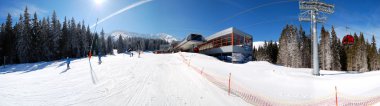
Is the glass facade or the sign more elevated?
the glass facade

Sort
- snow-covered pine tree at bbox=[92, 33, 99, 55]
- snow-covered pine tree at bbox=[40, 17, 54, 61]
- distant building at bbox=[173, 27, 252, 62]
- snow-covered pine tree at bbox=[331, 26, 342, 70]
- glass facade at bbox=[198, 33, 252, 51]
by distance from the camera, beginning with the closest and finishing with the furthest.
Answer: distant building at bbox=[173, 27, 252, 62] → glass facade at bbox=[198, 33, 252, 51] → snow-covered pine tree at bbox=[331, 26, 342, 70] → snow-covered pine tree at bbox=[40, 17, 54, 61] → snow-covered pine tree at bbox=[92, 33, 99, 55]

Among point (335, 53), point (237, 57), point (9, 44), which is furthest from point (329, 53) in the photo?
point (9, 44)

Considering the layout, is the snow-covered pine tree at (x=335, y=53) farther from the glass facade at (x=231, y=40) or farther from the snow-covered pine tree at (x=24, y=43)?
the snow-covered pine tree at (x=24, y=43)

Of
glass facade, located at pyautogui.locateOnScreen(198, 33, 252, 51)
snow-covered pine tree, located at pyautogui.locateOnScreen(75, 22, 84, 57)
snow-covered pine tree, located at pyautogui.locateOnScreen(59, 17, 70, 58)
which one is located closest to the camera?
glass facade, located at pyautogui.locateOnScreen(198, 33, 252, 51)

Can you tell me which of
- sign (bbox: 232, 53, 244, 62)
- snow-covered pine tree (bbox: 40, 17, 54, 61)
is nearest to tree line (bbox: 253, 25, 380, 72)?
sign (bbox: 232, 53, 244, 62)

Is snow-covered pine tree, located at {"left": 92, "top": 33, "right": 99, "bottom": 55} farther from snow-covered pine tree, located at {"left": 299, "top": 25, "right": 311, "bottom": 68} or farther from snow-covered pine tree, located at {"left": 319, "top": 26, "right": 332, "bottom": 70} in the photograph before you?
snow-covered pine tree, located at {"left": 319, "top": 26, "right": 332, "bottom": 70}

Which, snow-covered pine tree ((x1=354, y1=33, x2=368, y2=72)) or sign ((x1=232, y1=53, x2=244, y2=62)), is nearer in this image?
sign ((x1=232, y1=53, x2=244, y2=62))

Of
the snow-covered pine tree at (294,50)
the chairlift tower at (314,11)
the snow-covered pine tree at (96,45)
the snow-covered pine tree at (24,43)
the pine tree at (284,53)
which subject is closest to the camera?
the chairlift tower at (314,11)

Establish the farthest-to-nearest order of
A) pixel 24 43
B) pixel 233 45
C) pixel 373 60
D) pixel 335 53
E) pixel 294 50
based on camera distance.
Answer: pixel 373 60 → pixel 294 50 → pixel 335 53 → pixel 24 43 → pixel 233 45

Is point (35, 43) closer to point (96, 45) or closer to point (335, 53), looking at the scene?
point (96, 45)

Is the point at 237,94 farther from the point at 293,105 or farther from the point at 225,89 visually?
the point at 293,105

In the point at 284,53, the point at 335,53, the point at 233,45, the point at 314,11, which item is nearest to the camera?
the point at 314,11

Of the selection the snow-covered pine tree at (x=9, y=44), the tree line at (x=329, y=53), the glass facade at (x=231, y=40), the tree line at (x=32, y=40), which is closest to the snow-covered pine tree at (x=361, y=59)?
the tree line at (x=329, y=53)

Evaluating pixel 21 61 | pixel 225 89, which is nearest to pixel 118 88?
pixel 225 89
